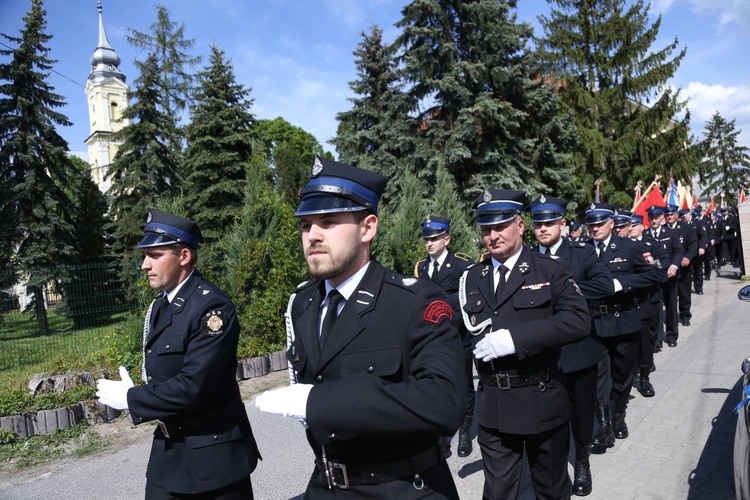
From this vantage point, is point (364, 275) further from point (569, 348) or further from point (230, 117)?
point (230, 117)

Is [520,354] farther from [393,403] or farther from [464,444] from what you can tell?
[464,444]

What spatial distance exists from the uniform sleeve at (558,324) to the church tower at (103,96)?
58.6 metres

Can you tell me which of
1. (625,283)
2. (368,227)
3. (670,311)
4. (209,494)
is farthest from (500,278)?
(670,311)

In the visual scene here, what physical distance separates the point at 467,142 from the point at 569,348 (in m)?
14.7

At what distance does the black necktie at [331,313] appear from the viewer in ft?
6.21

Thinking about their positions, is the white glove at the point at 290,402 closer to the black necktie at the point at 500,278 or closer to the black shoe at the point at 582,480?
the black necktie at the point at 500,278

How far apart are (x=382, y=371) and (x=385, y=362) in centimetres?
3

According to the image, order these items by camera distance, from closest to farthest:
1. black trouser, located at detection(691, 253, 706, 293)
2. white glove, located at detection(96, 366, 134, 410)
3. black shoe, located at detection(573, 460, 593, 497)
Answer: white glove, located at detection(96, 366, 134, 410)
black shoe, located at detection(573, 460, 593, 497)
black trouser, located at detection(691, 253, 706, 293)

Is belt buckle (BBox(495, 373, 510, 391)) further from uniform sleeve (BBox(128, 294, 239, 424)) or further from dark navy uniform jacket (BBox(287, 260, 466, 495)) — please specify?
uniform sleeve (BBox(128, 294, 239, 424))

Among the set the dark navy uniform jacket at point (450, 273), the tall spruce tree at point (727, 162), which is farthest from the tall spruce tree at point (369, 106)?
the tall spruce tree at point (727, 162)

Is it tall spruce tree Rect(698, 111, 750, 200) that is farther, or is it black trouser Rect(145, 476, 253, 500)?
tall spruce tree Rect(698, 111, 750, 200)

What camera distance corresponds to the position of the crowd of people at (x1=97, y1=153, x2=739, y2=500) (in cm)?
171

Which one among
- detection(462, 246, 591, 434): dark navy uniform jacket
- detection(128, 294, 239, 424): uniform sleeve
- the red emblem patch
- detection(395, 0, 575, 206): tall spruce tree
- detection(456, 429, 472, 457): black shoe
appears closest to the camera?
the red emblem patch

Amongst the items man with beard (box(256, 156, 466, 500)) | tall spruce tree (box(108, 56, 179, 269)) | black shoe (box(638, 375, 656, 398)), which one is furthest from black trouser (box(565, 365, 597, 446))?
tall spruce tree (box(108, 56, 179, 269))
